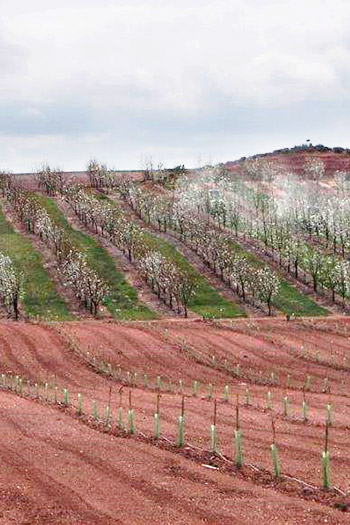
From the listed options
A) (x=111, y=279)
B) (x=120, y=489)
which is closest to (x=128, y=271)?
(x=111, y=279)

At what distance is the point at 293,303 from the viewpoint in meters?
111

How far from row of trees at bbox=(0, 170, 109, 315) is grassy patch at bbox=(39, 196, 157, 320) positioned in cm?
183

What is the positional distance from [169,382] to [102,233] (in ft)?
295

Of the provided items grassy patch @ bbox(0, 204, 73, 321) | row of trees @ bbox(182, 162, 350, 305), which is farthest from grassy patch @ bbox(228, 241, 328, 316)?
grassy patch @ bbox(0, 204, 73, 321)

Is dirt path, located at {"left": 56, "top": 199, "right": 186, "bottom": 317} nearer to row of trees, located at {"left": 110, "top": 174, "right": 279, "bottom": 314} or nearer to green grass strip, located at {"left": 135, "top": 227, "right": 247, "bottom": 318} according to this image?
green grass strip, located at {"left": 135, "top": 227, "right": 247, "bottom": 318}

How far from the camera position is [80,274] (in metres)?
108

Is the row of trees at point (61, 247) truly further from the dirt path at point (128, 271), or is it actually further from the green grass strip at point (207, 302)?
the green grass strip at point (207, 302)

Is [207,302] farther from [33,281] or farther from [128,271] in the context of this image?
[33,281]

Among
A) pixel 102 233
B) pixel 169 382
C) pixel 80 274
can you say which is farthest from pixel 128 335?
pixel 102 233

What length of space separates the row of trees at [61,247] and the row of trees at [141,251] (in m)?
8.70

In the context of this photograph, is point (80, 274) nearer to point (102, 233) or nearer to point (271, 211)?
point (102, 233)

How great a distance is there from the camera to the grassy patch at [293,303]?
10693cm

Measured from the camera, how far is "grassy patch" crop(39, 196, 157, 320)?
347 feet

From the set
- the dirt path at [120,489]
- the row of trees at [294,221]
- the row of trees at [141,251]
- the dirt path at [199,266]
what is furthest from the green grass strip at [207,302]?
the dirt path at [120,489]
